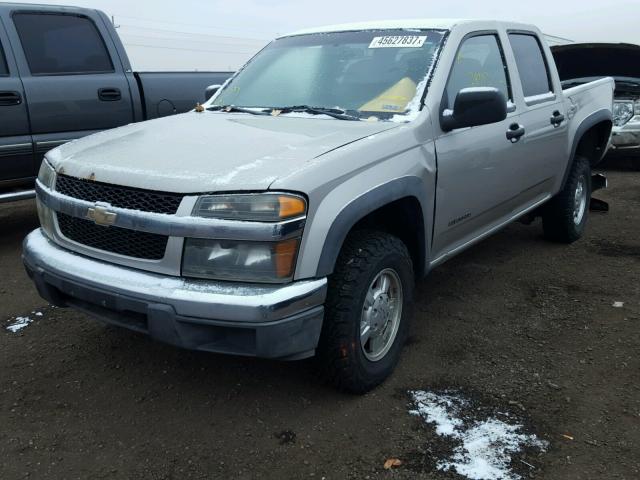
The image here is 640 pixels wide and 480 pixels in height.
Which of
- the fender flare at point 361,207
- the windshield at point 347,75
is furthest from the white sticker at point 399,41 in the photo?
the fender flare at point 361,207

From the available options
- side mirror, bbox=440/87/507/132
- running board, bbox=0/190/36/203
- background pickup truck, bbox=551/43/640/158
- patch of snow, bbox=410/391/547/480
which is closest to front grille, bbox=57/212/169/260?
→ patch of snow, bbox=410/391/547/480

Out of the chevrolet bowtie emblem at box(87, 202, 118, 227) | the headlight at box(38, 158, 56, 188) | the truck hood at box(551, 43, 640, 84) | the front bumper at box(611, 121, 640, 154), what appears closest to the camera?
the chevrolet bowtie emblem at box(87, 202, 118, 227)

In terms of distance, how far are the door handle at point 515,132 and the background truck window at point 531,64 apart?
44cm

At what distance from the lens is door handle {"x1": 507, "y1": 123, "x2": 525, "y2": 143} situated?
13.0 feet

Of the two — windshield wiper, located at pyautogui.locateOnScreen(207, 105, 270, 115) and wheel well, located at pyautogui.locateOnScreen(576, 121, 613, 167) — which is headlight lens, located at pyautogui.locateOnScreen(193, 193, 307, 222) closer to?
windshield wiper, located at pyautogui.locateOnScreen(207, 105, 270, 115)

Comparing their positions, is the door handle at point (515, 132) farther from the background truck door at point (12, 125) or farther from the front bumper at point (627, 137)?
the front bumper at point (627, 137)

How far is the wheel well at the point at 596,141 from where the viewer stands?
5.68 metres

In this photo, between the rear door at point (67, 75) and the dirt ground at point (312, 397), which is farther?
the rear door at point (67, 75)

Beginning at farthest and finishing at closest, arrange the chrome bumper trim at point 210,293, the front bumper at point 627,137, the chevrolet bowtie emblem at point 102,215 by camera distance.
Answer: the front bumper at point 627,137 → the chevrolet bowtie emblem at point 102,215 → the chrome bumper trim at point 210,293

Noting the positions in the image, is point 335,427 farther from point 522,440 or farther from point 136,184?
point 136,184

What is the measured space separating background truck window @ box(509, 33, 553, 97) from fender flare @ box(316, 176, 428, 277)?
183 cm

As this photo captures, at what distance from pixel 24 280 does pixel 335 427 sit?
9.67 feet

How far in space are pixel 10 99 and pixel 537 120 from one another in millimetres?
4083

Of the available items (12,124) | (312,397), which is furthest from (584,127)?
(12,124)
